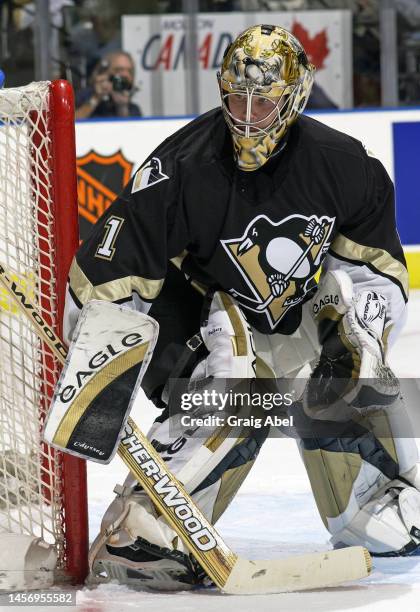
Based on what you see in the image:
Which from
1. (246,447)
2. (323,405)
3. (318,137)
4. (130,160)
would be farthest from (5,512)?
(130,160)

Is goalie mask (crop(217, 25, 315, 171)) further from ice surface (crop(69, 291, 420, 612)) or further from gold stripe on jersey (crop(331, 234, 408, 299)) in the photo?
ice surface (crop(69, 291, 420, 612))

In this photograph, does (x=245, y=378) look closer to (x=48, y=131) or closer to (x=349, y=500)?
(x=349, y=500)

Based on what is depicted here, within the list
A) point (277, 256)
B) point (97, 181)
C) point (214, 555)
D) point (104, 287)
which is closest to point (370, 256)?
point (277, 256)

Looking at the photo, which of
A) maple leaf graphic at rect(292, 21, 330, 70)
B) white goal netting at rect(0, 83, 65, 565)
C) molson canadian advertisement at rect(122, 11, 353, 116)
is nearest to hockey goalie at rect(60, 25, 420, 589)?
white goal netting at rect(0, 83, 65, 565)

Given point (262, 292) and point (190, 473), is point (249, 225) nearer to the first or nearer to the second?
point (262, 292)

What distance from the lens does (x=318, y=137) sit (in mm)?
2146

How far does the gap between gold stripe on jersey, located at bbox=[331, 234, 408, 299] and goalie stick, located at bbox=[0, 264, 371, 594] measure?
19.5 inches

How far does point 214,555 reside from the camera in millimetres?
2004

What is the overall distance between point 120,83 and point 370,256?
11.6 ft

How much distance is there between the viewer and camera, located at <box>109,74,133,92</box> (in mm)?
5535

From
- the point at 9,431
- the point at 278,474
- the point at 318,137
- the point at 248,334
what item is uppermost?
the point at 318,137

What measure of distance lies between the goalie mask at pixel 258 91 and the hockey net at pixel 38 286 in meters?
0.27

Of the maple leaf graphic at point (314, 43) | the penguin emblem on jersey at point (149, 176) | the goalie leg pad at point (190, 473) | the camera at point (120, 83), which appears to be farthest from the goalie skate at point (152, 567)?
the maple leaf graphic at point (314, 43)

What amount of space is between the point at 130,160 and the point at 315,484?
2.81 meters
